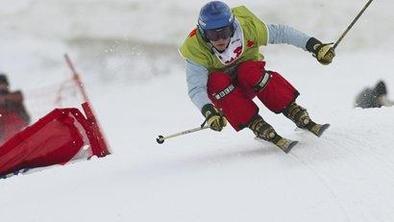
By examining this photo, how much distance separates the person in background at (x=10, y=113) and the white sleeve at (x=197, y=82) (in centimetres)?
320

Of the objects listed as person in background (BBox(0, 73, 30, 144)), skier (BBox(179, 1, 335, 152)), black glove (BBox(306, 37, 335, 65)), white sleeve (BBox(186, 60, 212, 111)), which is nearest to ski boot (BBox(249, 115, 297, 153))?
skier (BBox(179, 1, 335, 152))

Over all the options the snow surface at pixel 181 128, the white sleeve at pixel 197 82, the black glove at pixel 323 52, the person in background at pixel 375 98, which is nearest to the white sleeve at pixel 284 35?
the black glove at pixel 323 52

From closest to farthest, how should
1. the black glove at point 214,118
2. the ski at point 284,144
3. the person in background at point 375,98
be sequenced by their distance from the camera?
the ski at point 284,144 < the black glove at point 214,118 < the person in background at point 375,98

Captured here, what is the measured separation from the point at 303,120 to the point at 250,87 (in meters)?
0.38

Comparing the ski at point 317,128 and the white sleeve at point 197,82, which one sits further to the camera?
the white sleeve at point 197,82

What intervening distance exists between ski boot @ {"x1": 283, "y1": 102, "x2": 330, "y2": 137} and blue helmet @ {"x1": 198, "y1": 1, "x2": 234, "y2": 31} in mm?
659

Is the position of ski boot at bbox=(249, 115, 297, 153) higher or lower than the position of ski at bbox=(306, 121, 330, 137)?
lower

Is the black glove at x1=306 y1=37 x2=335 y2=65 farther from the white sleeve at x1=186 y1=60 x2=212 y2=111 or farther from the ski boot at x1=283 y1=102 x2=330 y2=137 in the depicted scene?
the white sleeve at x1=186 y1=60 x2=212 y2=111

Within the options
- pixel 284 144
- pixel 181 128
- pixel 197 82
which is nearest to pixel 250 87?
pixel 197 82

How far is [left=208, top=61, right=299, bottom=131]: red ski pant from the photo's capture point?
4.29m

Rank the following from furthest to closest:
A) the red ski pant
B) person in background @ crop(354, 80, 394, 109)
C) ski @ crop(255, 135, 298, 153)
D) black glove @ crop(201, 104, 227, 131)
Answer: person in background @ crop(354, 80, 394, 109), the red ski pant, black glove @ crop(201, 104, 227, 131), ski @ crop(255, 135, 298, 153)

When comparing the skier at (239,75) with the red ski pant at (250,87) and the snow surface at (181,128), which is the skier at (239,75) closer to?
the red ski pant at (250,87)

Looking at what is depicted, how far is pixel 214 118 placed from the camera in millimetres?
4156

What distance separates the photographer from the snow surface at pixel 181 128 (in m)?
3.30
